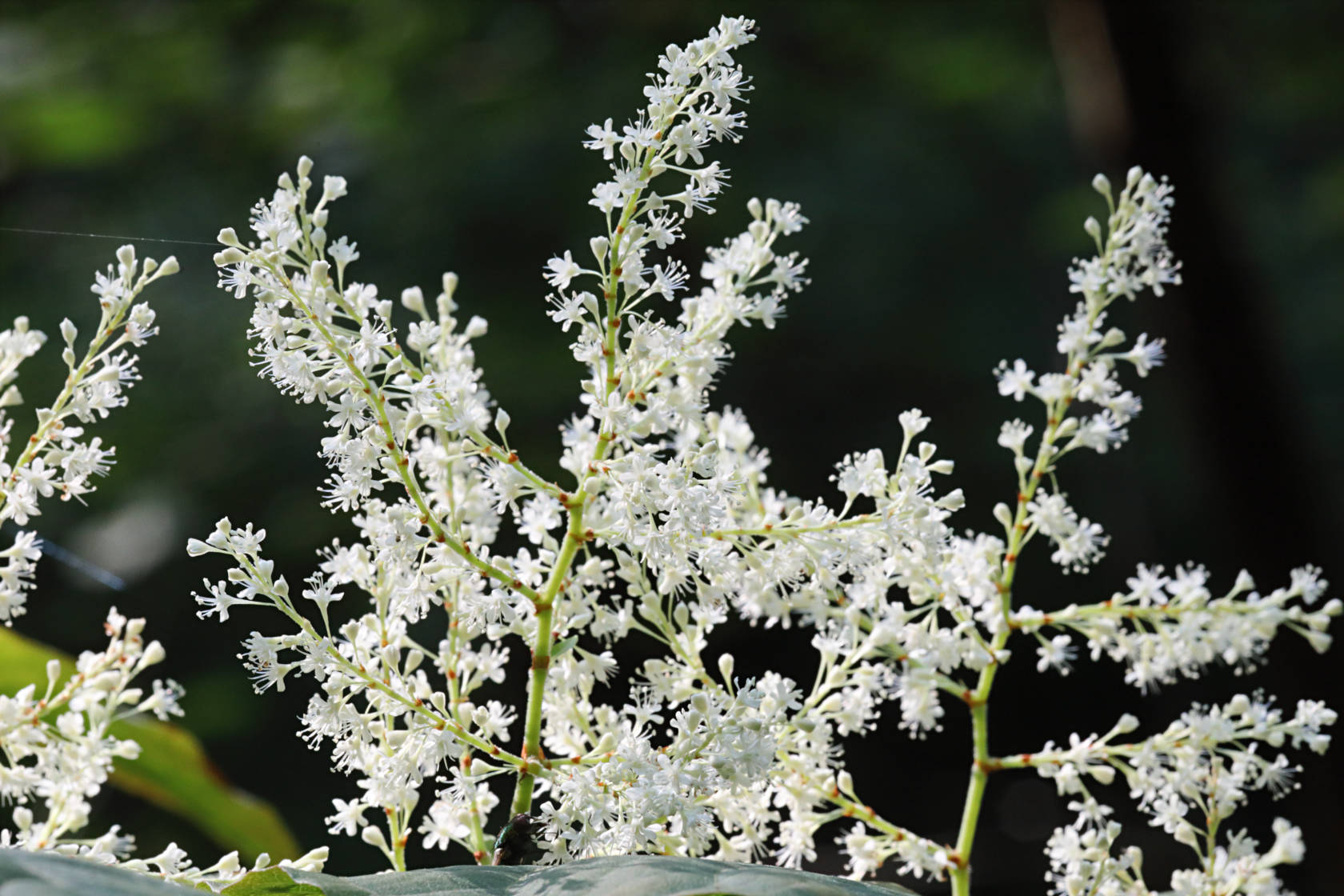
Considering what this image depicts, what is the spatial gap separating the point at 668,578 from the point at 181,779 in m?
0.55

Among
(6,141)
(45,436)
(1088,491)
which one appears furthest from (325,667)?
(1088,491)

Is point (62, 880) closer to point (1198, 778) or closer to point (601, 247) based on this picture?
point (601, 247)

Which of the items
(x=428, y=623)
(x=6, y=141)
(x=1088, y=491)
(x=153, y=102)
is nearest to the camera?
(x=428, y=623)

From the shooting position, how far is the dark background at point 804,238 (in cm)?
258

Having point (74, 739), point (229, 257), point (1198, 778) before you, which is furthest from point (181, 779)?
point (1198, 778)

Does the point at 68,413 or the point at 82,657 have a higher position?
the point at 68,413

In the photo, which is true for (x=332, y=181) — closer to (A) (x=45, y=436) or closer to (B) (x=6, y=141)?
(A) (x=45, y=436)

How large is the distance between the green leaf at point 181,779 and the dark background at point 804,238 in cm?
193

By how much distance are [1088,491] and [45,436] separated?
633cm

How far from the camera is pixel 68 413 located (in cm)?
70

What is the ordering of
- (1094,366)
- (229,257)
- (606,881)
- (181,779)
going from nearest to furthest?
(606,881)
(229,257)
(1094,366)
(181,779)

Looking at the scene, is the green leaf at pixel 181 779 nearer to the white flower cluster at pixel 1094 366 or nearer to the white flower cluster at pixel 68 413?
the white flower cluster at pixel 68 413

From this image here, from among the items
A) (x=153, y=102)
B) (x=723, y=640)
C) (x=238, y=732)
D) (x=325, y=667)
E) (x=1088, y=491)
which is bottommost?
(x=325, y=667)

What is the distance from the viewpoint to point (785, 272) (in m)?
0.80
